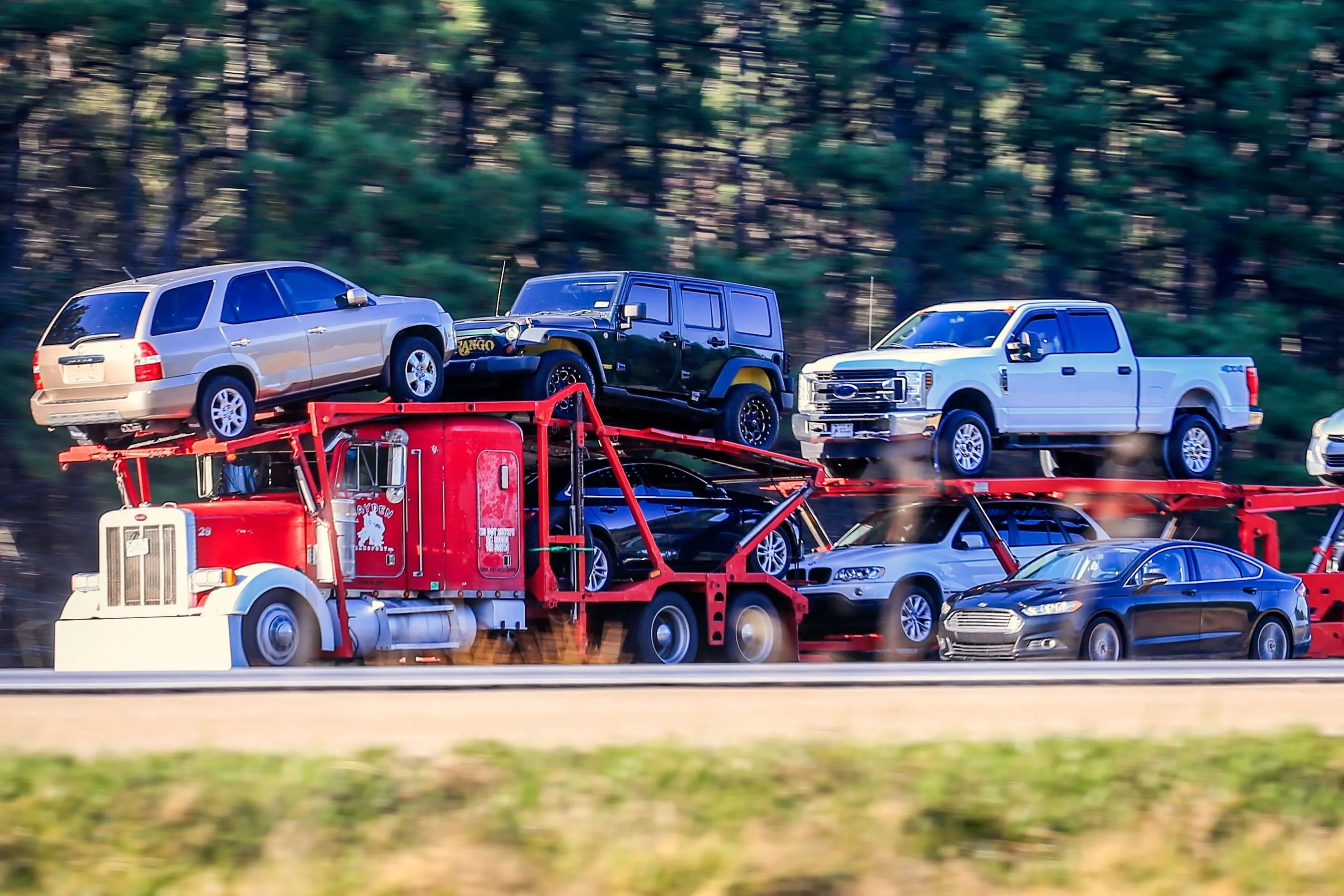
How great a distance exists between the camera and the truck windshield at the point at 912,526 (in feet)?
60.7

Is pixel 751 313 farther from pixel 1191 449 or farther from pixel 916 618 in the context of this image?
pixel 1191 449

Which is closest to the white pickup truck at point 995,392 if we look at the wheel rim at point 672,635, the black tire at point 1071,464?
the black tire at point 1071,464

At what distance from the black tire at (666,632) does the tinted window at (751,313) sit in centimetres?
331

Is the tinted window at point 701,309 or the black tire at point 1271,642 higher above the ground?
the tinted window at point 701,309

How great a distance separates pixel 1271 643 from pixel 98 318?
11.7 m

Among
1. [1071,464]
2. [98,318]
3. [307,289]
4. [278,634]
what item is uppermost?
[307,289]

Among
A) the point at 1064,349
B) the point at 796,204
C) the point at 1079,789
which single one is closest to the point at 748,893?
the point at 1079,789

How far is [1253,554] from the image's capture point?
20531 millimetres

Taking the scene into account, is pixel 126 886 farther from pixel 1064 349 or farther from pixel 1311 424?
pixel 1311 424

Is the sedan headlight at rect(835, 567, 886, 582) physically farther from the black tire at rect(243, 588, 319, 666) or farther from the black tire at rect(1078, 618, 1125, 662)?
the black tire at rect(243, 588, 319, 666)

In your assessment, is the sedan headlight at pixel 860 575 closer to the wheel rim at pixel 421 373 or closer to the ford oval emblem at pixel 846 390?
the ford oval emblem at pixel 846 390

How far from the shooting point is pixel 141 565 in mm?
14688

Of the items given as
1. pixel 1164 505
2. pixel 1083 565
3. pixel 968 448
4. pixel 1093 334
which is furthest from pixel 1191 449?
pixel 1083 565

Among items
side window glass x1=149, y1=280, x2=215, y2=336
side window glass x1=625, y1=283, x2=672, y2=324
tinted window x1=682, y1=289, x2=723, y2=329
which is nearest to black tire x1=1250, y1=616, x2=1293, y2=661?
tinted window x1=682, y1=289, x2=723, y2=329
